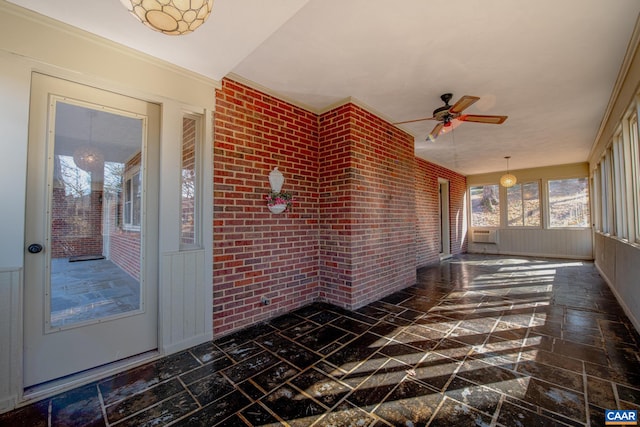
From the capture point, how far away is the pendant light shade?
1.12 metres

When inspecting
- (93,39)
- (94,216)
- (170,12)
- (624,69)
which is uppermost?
(624,69)

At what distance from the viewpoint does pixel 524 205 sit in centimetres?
784

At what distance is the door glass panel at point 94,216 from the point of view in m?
1.91

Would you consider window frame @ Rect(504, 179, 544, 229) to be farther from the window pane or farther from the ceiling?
the window pane

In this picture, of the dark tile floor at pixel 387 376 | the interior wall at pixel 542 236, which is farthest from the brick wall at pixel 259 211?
the interior wall at pixel 542 236

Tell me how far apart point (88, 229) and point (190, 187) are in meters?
0.82

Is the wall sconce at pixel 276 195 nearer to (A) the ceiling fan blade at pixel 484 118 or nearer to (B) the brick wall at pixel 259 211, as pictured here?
(B) the brick wall at pixel 259 211

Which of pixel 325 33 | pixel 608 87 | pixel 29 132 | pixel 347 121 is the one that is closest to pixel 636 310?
pixel 608 87

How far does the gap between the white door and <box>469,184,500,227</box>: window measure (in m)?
9.14

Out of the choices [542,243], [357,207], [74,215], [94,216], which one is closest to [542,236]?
[542,243]

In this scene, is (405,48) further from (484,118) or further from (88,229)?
(88,229)

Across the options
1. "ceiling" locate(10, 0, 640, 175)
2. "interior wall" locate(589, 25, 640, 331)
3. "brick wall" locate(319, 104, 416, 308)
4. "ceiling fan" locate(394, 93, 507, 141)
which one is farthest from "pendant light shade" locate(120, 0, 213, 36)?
"interior wall" locate(589, 25, 640, 331)

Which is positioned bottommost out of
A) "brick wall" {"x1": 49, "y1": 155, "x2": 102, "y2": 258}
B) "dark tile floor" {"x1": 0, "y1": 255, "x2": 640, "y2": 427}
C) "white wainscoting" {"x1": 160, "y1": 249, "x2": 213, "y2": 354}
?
"dark tile floor" {"x1": 0, "y1": 255, "x2": 640, "y2": 427}

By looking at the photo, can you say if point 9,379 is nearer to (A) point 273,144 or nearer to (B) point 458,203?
(A) point 273,144
